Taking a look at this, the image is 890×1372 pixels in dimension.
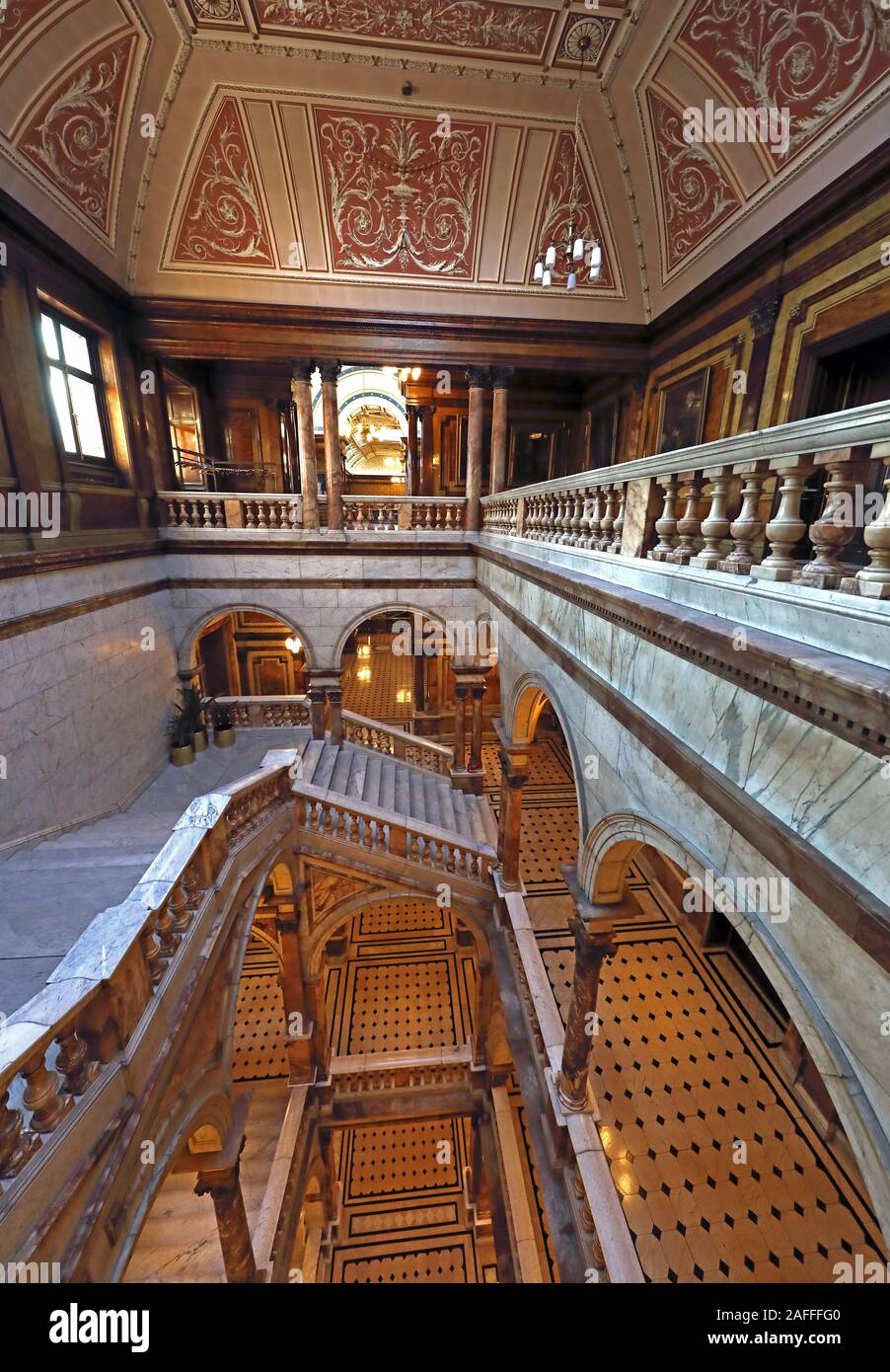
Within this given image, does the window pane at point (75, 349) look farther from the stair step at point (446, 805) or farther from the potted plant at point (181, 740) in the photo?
the stair step at point (446, 805)

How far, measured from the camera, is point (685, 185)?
666 cm

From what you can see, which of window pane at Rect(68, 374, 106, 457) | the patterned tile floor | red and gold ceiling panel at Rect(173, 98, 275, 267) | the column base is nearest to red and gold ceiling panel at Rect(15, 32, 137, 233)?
red and gold ceiling panel at Rect(173, 98, 275, 267)

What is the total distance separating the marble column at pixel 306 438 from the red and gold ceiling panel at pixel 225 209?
4.54 ft

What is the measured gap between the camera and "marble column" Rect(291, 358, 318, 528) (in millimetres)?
8273

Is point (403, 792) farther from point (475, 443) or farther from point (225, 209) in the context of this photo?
point (225, 209)

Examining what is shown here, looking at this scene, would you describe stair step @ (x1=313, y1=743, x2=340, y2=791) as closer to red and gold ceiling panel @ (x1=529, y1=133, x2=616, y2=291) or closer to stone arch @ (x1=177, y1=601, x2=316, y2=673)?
stone arch @ (x1=177, y1=601, x2=316, y2=673)

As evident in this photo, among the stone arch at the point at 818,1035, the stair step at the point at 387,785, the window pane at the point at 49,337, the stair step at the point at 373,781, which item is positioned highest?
the window pane at the point at 49,337

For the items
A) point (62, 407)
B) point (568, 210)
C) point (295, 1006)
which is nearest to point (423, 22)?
point (568, 210)

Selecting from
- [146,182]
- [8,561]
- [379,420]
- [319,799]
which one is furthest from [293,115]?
[379,420]

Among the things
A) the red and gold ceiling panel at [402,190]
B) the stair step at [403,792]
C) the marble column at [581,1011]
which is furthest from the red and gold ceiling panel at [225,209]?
the marble column at [581,1011]

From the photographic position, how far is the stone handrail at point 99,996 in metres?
2.12

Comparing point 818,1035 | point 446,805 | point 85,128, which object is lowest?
point 446,805

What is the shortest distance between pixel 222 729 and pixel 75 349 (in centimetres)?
548
